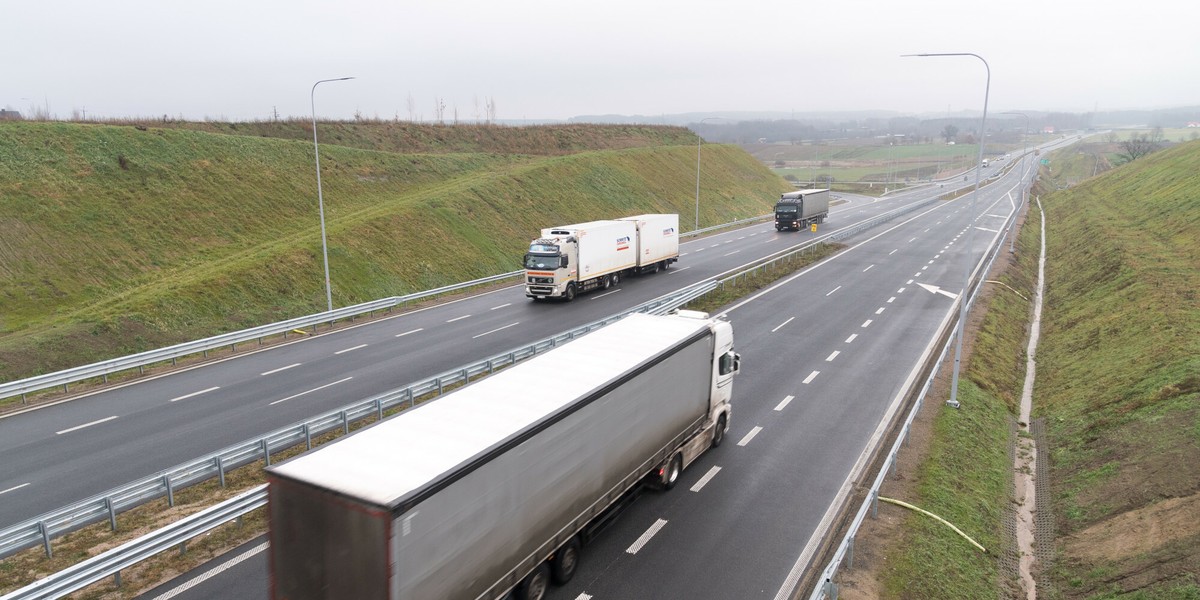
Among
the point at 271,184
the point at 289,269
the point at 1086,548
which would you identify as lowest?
the point at 1086,548

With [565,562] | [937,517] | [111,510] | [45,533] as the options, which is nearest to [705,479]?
[937,517]

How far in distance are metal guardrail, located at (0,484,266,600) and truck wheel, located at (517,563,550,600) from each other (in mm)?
6287

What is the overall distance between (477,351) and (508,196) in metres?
32.4

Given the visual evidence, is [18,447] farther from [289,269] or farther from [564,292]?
[564,292]

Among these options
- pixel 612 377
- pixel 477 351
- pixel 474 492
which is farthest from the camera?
pixel 477 351

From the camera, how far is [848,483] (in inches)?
612

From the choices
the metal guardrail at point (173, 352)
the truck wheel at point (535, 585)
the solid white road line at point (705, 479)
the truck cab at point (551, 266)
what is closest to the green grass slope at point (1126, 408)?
the solid white road line at point (705, 479)

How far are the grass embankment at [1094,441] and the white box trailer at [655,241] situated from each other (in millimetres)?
18651

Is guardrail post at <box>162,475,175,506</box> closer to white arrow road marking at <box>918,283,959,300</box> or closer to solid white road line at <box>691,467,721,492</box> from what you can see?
solid white road line at <box>691,467,721,492</box>

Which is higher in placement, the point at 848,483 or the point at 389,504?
the point at 389,504

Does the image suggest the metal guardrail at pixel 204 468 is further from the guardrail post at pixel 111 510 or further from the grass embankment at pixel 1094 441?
the grass embankment at pixel 1094 441

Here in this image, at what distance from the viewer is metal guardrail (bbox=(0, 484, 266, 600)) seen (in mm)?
10047

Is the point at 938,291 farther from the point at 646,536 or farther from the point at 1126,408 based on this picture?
the point at 646,536

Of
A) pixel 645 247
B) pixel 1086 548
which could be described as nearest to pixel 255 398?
pixel 1086 548
